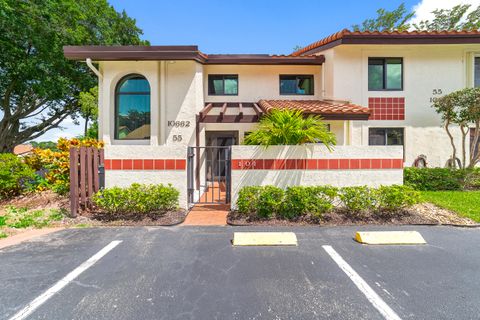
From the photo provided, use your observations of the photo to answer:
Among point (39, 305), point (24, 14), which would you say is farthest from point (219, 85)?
point (24, 14)

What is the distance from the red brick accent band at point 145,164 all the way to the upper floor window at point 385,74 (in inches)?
332

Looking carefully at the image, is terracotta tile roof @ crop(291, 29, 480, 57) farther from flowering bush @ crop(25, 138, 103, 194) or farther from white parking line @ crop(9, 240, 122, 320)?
flowering bush @ crop(25, 138, 103, 194)

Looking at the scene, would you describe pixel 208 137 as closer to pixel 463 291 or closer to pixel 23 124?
pixel 463 291

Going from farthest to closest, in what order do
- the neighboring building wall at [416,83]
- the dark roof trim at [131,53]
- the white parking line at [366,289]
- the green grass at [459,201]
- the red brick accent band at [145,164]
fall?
the neighboring building wall at [416,83]
the dark roof trim at [131,53]
the red brick accent band at [145,164]
the green grass at [459,201]
the white parking line at [366,289]

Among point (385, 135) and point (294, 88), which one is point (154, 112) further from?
point (385, 135)

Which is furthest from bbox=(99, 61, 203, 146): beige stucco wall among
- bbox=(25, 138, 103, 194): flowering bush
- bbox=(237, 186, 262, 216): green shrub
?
bbox=(237, 186, 262, 216): green shrub

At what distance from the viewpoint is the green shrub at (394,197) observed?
18.9 feet

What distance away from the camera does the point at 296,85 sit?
35.7ft

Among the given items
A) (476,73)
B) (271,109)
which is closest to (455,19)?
(476,73)

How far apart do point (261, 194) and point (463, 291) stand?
12.3 ft

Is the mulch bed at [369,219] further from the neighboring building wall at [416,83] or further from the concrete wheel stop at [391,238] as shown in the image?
the neighboring building wall at [416,83]

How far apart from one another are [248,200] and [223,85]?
6699 millimetres

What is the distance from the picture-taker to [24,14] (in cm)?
1428

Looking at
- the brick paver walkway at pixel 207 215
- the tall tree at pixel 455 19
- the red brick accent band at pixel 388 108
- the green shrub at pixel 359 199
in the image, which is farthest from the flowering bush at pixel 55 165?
the tall tree at pixel 455 19
